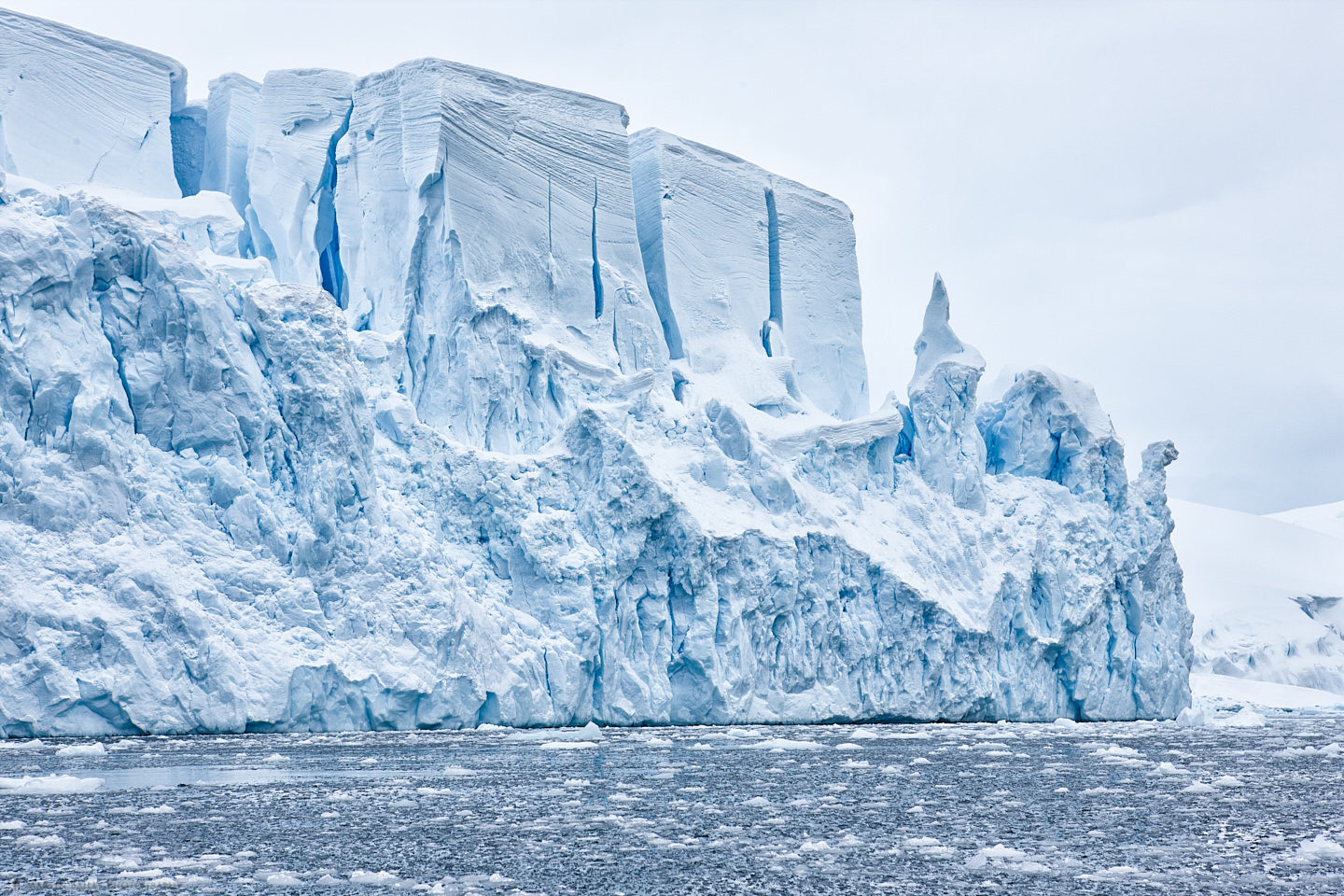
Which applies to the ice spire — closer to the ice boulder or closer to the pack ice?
the pack ice

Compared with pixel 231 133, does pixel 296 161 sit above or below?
below

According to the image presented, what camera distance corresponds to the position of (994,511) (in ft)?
78.0

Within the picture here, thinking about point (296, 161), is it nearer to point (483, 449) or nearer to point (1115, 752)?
point (483, 449)

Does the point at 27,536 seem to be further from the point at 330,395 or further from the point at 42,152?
the point at 42,152

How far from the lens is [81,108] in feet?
65.0

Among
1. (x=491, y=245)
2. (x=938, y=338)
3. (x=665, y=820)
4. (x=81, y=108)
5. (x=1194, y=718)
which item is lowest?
(x=665, y=820)

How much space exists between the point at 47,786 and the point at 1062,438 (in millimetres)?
19188

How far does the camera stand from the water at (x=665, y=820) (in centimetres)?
613

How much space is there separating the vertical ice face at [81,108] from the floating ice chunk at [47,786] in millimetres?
12244

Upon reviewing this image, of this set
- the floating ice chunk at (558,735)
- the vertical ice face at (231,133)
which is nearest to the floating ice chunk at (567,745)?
the floating ice chunk at (558,735)

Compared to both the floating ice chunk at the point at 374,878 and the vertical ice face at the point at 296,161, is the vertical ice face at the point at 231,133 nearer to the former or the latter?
the vertical ice face at the point at 296,161

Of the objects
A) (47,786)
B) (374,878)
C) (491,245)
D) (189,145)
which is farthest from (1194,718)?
(189,145)

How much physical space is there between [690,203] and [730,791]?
15.9 meters

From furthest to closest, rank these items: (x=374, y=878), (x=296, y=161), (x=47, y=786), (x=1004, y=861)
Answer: (x=296, y=161)
(x=47, y=786)
(x=1004, y=861)
(x=374, y=878)
